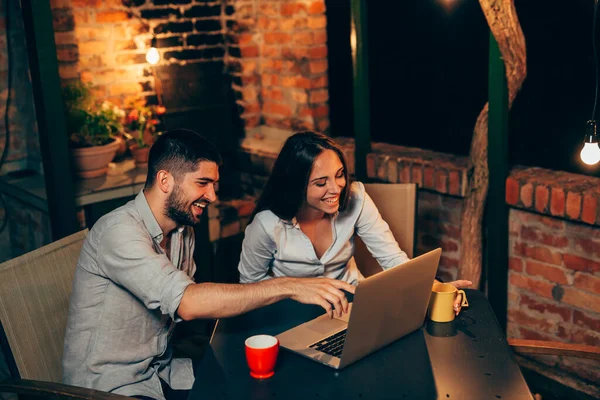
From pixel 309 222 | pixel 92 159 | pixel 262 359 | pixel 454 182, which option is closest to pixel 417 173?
pixel 454 182

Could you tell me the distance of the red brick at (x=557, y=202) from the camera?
2.78 meters

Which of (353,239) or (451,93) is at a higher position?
(451,93)

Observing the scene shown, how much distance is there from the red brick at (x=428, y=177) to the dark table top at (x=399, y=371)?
4.34 ft

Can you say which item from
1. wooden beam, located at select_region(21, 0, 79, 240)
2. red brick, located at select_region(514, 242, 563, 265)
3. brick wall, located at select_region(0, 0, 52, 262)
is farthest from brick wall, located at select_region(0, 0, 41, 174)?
red brick, located at select_region(514, 242, 563, 265)

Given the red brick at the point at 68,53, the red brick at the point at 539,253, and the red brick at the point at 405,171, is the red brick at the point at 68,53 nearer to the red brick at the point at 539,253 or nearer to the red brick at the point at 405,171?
the red brick at the point at 405,171

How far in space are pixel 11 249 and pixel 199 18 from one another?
5.43ft

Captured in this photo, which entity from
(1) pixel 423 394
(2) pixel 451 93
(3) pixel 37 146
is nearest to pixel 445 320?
(1) pixel 423 394

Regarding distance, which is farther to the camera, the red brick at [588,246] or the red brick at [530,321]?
the red brick at [530,321]

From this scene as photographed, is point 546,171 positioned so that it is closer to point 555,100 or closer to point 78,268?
point 555,100

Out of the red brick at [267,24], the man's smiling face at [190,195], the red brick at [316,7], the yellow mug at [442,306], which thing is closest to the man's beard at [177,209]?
the man's smiling face at [190,195]

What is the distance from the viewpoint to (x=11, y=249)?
142 inches

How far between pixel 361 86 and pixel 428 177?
23.3 inches

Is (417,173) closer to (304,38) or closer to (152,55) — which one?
(304,38)

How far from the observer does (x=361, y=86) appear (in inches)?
137
